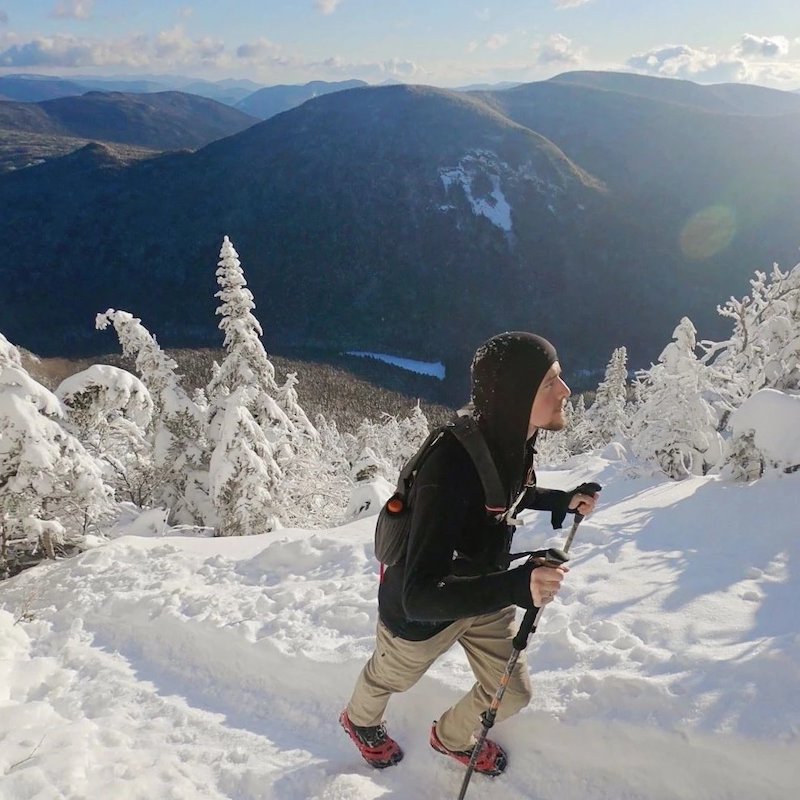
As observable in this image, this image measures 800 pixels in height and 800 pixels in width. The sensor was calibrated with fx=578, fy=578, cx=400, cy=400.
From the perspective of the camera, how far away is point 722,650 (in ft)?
14.9

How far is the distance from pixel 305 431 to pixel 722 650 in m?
22.6

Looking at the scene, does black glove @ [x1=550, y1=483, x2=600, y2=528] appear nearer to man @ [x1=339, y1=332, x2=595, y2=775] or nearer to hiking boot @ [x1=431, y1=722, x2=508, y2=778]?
man @ [x1=339, y1=332, x2=595, y2=775]

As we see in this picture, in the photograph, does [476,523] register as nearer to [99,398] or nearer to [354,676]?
[354,676]

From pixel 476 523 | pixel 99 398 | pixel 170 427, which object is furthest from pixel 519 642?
pixel 170 427

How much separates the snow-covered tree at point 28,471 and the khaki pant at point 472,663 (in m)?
7.27

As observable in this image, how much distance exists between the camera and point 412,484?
302cm

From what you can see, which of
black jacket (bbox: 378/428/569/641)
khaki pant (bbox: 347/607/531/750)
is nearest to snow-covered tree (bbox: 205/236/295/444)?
khaki pant (bbox: 347/607/531/750)

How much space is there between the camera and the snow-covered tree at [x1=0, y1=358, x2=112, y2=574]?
925 cm

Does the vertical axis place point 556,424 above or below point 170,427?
above

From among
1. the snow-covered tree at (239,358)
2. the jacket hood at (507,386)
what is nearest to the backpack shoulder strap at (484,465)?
the jacket hood at (507,386)

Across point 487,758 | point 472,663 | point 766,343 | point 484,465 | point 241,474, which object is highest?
point 484,465

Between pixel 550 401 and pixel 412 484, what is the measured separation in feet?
2.74

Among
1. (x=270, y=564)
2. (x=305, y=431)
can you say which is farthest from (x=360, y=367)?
(x=270, y=564)

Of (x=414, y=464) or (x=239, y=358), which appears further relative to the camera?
(x=239, y=358)
